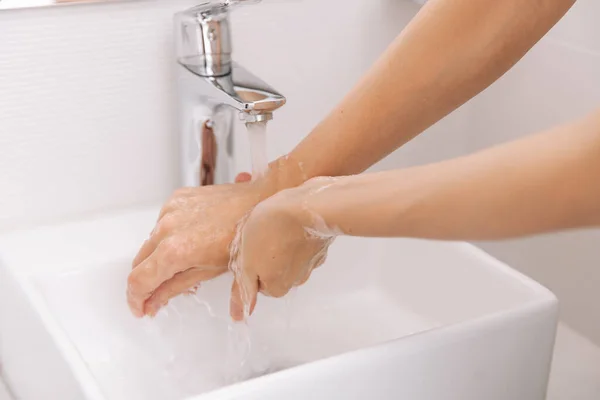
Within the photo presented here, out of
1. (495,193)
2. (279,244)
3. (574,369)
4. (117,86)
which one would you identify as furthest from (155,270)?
(574,369)

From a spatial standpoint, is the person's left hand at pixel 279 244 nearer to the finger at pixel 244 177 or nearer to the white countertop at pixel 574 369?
the finger at pixel 244 177

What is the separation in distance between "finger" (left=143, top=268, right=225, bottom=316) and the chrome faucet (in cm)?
15

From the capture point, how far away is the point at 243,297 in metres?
0.71

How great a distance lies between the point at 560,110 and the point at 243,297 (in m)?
0.47

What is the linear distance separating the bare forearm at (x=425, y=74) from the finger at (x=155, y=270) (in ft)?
0.45

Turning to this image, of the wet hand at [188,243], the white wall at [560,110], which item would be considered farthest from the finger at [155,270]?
the white wall at [560,110]

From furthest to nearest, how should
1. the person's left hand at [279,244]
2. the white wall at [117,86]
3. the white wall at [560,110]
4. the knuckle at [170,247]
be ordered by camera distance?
the white wall at [560,110] < the white wall at [117,86] < the knuckle at [170,247] < the person's left hand at [279,244]

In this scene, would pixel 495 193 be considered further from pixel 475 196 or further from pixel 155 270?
pixel 155 270

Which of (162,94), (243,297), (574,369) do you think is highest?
(162,94)

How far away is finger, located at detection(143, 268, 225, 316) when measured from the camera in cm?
71

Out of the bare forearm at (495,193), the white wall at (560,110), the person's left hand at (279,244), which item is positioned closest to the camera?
the bare forearm at (495,193)

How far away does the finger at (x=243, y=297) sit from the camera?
2.21 feet

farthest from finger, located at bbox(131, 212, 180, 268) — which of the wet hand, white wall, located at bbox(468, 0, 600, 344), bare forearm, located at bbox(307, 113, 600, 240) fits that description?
white wall, located at bbox(468, 0, 600, 344)

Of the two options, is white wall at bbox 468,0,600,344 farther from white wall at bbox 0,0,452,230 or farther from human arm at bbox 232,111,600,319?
human arm at bbox 232,111,600,319
